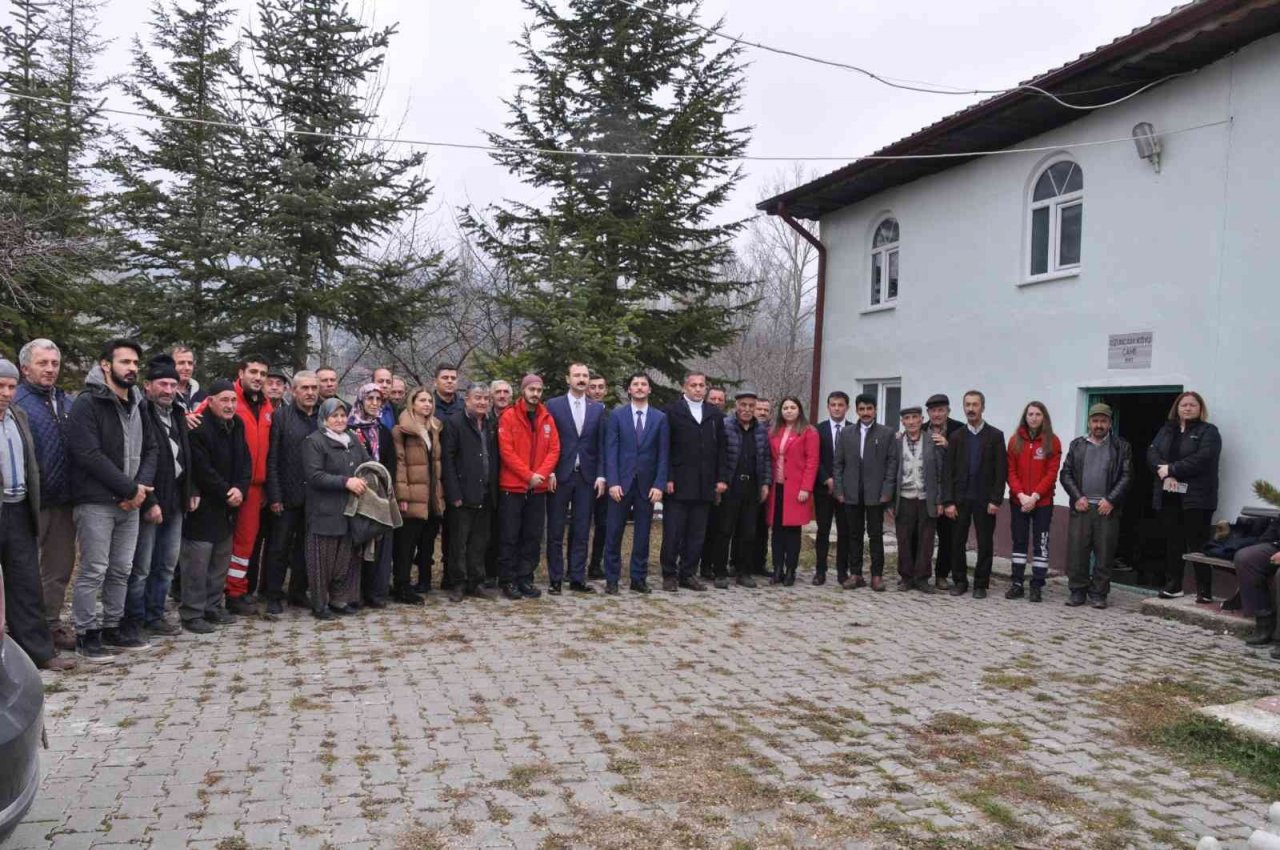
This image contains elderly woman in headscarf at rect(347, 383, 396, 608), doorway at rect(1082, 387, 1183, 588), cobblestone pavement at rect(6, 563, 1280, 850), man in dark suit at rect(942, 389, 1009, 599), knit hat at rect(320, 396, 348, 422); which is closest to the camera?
cobblestone pavement at rect(6, 563, 1280, 850)

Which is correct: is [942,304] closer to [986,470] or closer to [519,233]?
[986,470]

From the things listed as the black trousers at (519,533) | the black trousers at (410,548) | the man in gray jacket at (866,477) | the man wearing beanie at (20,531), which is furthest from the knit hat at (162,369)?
the man in gray jacket at (866,477)

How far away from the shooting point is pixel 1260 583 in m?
7.46

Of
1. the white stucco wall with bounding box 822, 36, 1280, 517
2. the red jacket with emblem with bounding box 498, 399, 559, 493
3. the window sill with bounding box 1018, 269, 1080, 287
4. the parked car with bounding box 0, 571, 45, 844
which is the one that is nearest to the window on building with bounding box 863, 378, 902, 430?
the white stucco wall with bounding box 822, 36, 1280, 517

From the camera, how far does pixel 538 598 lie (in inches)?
341

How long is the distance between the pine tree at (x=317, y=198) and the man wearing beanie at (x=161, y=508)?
7570 millimetres

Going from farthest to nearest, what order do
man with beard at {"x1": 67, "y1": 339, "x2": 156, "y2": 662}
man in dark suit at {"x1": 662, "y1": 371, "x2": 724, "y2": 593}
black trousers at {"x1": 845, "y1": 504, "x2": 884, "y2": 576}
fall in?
black trousers at {"x1": 845, "y1": 504, "x2": 884, "y2": 576}, man in dark suit at {"x1": 662, "y1": 371, "x2": 724, "y2": 593}, man with beard at {"x1": 67, "y1": 339, "x2": 156, "y2": 662}

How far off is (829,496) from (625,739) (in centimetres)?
557

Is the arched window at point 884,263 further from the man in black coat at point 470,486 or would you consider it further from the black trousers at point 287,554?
the black trousers at point 287,554

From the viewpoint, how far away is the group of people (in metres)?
6.12

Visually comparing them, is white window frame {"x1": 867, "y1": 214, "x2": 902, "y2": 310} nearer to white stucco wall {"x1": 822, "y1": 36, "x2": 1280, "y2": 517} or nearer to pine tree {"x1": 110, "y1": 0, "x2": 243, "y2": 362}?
white stucco wall {"x1": 822, "y1": 36, "x2": 1280, "y2": 517}

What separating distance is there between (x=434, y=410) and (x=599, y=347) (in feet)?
13.8

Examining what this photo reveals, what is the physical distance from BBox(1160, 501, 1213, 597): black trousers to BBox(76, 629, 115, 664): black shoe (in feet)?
29.8

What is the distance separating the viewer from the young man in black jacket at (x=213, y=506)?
22.9ft
